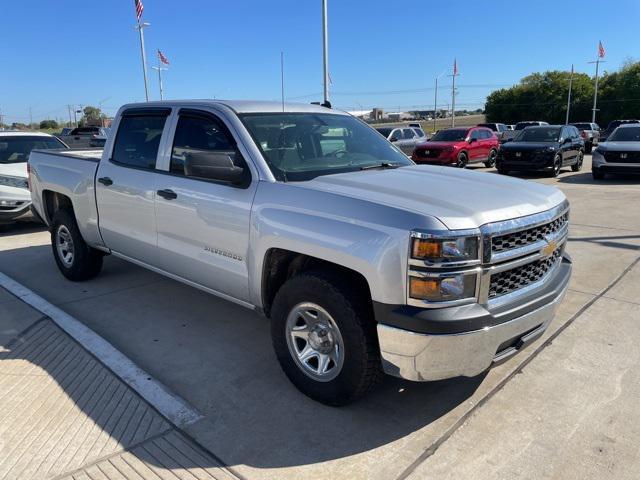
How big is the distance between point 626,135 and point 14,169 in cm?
1558

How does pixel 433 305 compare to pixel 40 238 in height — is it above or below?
above

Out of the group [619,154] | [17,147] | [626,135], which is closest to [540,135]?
[626,135]

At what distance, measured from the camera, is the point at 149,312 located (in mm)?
4949

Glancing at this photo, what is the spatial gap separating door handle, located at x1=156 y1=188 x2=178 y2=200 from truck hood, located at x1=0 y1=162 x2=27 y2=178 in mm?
5723

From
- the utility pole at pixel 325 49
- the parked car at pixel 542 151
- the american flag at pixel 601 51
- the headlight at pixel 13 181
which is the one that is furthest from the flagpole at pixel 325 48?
the american flag at pixel 601 51

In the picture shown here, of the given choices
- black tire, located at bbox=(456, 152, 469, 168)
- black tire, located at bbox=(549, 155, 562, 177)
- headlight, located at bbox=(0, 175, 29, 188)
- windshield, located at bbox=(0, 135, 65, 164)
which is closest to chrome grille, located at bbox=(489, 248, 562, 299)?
headlight, located at bbox=(0, 175, 29, 188)

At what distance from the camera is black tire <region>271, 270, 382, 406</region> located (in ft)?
9.76

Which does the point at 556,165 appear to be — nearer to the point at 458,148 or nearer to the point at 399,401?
the point at 458,148

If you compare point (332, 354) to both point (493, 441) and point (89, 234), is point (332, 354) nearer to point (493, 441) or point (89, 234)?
point (493, 441)

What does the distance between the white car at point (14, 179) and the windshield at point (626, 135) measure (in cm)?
1506

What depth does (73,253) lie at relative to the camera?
5.69 meters

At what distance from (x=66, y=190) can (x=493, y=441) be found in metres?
4.81

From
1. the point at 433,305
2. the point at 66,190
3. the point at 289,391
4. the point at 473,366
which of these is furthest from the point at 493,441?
the point at 66,190

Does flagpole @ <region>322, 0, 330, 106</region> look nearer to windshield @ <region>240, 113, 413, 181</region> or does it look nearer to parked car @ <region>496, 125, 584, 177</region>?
parked car @ <region>496, 125, 584, 177</region>
